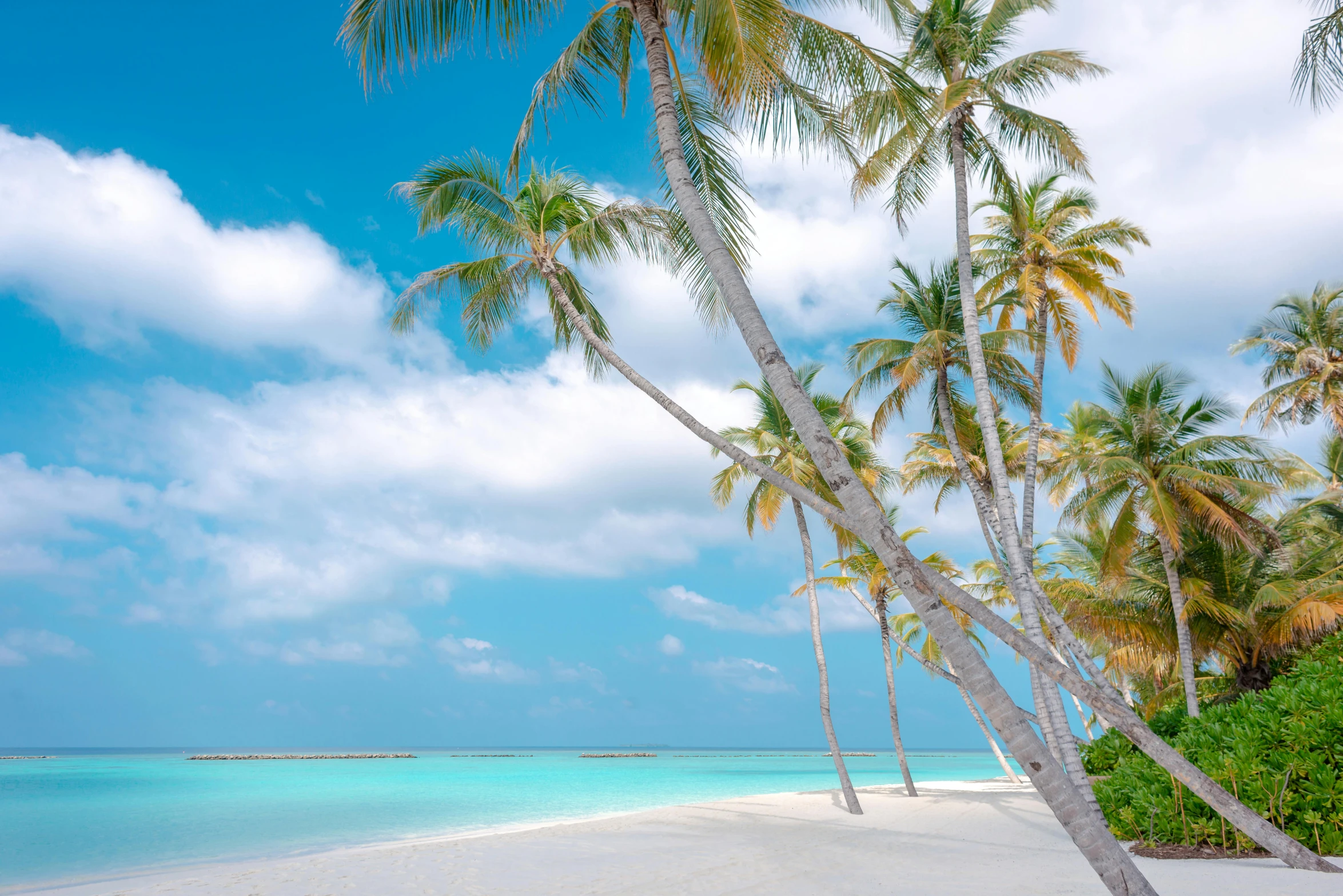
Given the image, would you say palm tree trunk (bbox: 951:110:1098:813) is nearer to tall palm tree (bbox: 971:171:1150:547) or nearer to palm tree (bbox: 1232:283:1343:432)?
tall palm tree (bbox: 971:171:1150:547)

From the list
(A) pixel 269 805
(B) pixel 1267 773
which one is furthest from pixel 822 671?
(A) pixel 269 805

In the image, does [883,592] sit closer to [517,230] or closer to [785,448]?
[785,448]

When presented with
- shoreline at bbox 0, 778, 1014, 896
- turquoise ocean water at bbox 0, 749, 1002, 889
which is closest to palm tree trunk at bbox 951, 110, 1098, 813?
shoreline at bbox 0, 778, 1014, 896

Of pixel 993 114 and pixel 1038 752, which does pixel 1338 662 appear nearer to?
pixel 1038 752

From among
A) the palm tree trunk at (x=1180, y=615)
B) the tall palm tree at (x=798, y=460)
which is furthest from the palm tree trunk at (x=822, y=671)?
the palm tree trunk at (x=1180, y=615)

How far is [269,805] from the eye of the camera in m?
22.7

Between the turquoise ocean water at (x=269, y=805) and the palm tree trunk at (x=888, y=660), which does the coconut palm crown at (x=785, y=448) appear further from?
the turquoise ocean water at (x=269, y=805)

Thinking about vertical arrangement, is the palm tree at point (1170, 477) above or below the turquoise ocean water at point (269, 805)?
above

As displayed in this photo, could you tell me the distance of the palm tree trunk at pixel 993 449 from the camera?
10461mm

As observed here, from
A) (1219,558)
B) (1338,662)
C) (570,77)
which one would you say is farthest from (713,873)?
(1219,558)

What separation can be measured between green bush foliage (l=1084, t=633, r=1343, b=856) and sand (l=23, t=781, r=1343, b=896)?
0.56 meters

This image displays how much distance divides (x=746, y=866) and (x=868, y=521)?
6787mm

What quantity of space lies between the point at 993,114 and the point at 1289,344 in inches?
484

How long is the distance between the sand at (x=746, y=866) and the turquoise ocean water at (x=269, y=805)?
282cm
